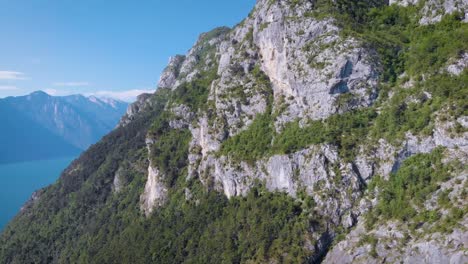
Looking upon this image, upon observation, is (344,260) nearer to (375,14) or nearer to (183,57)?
(375,14)

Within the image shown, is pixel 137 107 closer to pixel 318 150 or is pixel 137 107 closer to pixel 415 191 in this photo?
pixel 318 150

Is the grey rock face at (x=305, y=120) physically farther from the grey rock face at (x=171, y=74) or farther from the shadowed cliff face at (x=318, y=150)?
the grey rock face at (x=171, y=74)

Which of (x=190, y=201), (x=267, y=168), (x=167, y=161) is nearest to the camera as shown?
(x=267, y=168)

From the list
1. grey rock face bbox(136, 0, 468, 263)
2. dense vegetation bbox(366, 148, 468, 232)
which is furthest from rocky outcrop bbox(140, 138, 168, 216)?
dense vegetation bbox(366, 148, 468, 232)

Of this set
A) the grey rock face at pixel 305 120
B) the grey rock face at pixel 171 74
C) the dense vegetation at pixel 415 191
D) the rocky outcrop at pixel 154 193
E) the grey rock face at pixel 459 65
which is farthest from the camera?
the grey rock face at pixel 171 74

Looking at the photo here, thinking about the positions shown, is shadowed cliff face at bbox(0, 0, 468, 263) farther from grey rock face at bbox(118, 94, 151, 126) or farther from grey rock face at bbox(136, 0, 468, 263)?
grey rock face at bbox(118, 94, 151, 126)

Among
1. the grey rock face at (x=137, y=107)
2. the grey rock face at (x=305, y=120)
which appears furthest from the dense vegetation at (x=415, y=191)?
the grey rock face at (x=137, y=107)

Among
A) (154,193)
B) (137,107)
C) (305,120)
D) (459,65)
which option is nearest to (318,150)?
(305,120)

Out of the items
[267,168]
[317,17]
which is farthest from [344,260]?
[317,17]
